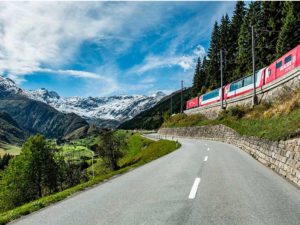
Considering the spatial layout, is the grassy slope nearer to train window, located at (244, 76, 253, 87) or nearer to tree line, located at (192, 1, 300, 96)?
train window, located at (244, 76, 253, 87)

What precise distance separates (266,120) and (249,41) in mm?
44299

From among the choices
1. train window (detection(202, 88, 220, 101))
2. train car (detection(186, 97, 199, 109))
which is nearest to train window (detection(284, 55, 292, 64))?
train window (detection(202, 88, 220, 101))

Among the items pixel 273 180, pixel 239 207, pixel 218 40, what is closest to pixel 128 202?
pixel 239 207

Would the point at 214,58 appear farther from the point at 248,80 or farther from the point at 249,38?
the point at 248,80

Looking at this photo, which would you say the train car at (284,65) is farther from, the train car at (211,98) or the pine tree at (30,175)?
the pine tree at (30,175)

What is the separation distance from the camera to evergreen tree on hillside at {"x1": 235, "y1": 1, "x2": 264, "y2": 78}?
58909 millimetres

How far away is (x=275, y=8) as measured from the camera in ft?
181

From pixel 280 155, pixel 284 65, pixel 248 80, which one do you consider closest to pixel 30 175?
pixel 248 80

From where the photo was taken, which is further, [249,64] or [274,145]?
[249,64]

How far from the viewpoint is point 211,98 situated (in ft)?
212

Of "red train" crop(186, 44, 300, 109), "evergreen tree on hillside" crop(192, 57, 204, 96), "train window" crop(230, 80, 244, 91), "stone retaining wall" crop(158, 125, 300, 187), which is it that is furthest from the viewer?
"evergreen tree on hillside" crop(192, 57, 204, 96)

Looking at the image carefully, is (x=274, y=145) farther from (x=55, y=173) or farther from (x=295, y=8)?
(x=55, y=173)

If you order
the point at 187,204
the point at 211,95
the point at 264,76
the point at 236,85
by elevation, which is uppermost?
the point at 211,95

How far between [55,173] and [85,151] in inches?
4937
